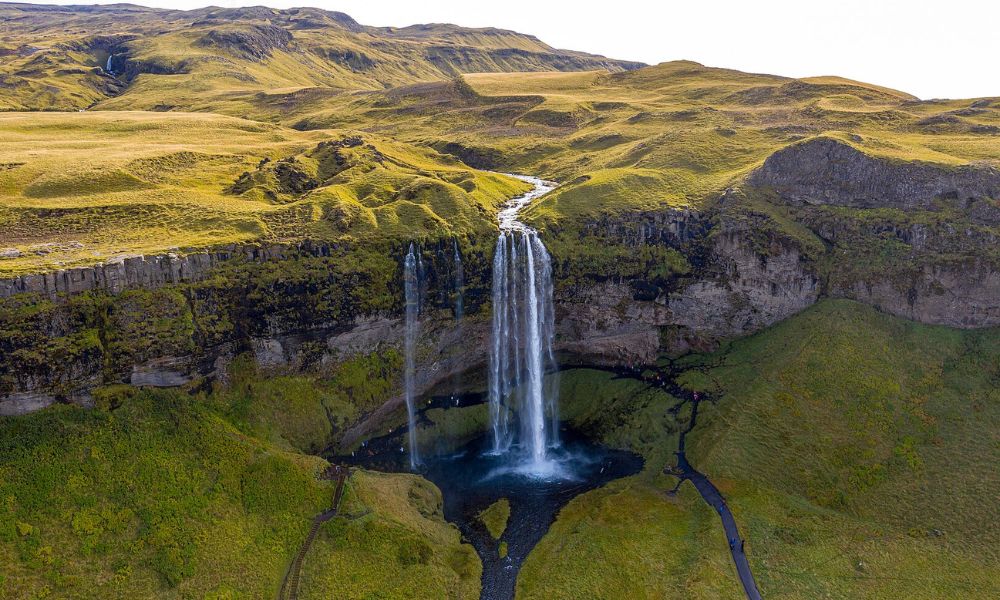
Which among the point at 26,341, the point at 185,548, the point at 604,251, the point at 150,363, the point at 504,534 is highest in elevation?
the point at 604,251

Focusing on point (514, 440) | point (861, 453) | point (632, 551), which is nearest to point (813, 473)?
point (861, 453)

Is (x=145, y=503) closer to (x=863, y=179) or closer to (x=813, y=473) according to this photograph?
(x=813, y=473)

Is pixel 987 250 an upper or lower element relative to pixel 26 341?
upper

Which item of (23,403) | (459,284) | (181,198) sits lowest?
(23,403)

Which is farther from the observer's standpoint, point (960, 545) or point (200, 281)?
point (200, 281)

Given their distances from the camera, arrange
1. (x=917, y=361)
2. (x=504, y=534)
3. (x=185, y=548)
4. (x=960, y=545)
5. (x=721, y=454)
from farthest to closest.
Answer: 1. (x=917, y=361)
2. (x=721, y=454)
3. (x=504, y=534)
4. (x=960, y=545)
5. (x=185, y=548)

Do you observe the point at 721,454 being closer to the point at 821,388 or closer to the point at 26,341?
the point at 821,388

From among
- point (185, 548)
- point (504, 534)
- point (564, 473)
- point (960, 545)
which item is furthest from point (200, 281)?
point (960, 545)

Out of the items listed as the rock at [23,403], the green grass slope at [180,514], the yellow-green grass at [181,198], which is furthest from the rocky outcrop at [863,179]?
the rock at [23,403]
